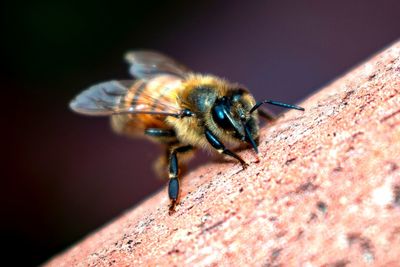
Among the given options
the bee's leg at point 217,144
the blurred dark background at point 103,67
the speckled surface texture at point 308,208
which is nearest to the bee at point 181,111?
the bee's leg at point 217,144

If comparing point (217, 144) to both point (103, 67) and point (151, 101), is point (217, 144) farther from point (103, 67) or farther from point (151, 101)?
point (103, 67)

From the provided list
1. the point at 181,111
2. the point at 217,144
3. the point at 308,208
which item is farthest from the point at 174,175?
the point at 308,208

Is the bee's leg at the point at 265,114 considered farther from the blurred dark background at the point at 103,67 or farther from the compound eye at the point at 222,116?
the blurred dark background at the point at 103,67

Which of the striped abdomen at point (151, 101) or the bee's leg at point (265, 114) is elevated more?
the striped abdomen at point (151, 101)

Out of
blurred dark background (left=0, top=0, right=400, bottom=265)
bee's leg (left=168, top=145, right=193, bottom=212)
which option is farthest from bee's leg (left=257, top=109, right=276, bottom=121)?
blurred dark background (left=0, top=0, right=400, bottom=265)

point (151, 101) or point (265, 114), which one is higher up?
point (151, 101)

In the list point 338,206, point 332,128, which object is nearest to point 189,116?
point 332,128
